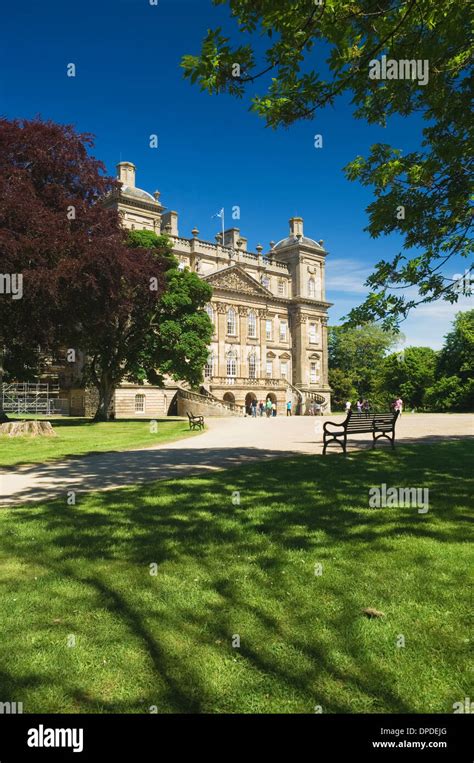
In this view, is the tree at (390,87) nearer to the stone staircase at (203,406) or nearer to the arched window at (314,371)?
the stone staircase at (203,406)

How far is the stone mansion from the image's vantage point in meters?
51.8

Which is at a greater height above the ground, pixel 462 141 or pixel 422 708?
pixel 462 141

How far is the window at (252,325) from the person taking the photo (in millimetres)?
64256

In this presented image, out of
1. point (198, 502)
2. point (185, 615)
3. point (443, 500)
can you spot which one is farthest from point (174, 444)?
point (185, 615)

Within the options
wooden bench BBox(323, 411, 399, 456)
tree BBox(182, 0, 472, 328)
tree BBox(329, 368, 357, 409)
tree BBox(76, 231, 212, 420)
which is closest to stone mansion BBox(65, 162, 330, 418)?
tree BBox(329, 368, 357, 409)

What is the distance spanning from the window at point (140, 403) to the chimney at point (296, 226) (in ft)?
115

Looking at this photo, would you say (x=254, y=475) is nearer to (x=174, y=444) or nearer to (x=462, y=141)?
(x=462, y=141)

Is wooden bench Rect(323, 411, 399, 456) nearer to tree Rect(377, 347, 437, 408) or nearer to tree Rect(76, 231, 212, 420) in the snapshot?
tree Rect(76, 231, 212, 420)

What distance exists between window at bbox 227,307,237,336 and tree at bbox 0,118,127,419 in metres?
32.2

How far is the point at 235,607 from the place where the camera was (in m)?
4.39

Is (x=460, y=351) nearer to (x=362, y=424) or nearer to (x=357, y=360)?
(x=357, y=360)

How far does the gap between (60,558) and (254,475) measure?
5622 millimetres

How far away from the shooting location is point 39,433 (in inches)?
778

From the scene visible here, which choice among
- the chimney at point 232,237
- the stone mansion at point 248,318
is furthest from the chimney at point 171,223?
the chimney at point 232,237
